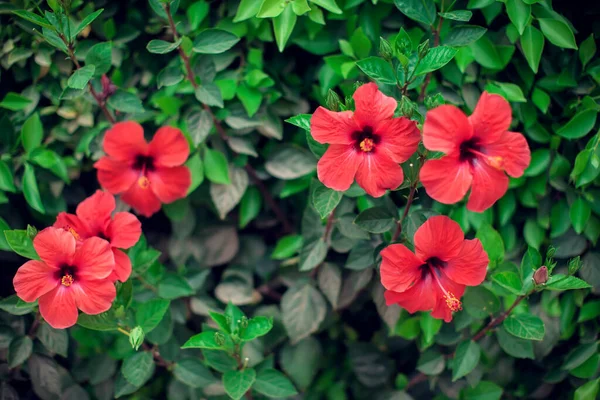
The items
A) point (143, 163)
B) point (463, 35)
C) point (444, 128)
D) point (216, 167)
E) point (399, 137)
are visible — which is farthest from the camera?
point (216, 167)

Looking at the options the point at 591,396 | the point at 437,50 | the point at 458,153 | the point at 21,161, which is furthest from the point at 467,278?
the point at 21,161

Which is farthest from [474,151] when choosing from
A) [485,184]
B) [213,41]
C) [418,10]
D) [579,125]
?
[213,41]

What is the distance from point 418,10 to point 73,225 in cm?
103

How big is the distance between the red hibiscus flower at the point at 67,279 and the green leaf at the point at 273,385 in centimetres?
51

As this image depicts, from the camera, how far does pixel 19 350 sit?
1.66m

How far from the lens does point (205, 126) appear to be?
1.71 meters

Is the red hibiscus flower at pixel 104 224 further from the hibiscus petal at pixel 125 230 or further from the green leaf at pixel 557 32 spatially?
the green leaf at pixel 557 32

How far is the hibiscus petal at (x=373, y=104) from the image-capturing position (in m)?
1.24

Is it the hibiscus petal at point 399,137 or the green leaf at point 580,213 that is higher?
the hibiscus petal at point 399,137

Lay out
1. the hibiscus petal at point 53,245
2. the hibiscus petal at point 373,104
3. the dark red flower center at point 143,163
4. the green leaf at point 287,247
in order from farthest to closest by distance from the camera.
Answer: the green leaf at point 287,247
the dark red flower center at point 143,163
the hibiscus petal at point 53,245
the hibiscus petal at point 373,104

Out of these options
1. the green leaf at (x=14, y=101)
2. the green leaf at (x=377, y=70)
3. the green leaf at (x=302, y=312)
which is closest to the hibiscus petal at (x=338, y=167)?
the green leaf at (x=377, y=70)

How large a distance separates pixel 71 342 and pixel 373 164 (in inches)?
50.7

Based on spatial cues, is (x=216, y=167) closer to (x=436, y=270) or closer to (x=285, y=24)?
(x=285, y=24)

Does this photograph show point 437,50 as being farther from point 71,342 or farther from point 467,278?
point 71,342
